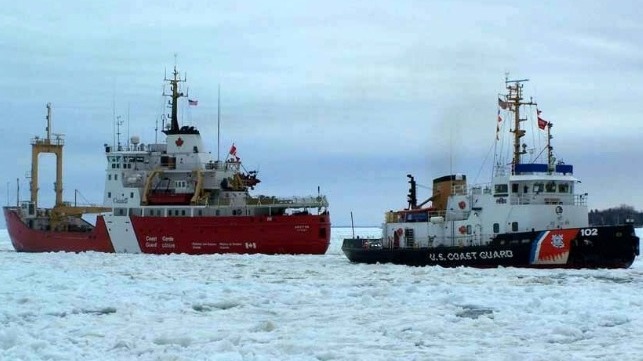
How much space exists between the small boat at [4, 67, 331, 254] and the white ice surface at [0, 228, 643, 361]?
14.4 m

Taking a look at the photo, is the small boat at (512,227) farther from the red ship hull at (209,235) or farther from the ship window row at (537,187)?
the red ship hull at (209,235)

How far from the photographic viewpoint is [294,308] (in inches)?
668

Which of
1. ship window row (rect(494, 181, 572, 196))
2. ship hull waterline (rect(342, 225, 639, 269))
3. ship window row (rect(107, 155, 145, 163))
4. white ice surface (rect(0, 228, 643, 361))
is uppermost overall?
ship window row (rect(107, 155, 145, 163))

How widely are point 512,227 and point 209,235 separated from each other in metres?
16.9

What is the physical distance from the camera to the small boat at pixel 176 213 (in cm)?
3941

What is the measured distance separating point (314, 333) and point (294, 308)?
3.35 metres

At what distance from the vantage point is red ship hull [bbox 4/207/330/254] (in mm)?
39250

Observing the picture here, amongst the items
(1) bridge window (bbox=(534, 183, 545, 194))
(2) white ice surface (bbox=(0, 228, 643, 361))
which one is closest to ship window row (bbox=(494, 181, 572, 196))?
(1) bridge window (bbox=(534, 183, 545, 194))

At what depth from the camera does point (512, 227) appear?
27781 millimetres

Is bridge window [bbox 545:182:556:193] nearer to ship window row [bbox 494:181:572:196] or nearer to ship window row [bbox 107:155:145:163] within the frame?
ship window row [bbox 494:181:572:196]

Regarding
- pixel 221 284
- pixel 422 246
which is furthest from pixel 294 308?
pixel 422 246

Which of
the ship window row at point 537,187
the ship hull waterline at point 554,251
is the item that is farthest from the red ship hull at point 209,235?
the ship window row at point 537,187

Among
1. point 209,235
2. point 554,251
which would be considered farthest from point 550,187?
point 209,235

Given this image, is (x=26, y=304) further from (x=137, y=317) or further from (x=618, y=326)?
(x=618, y=326)
